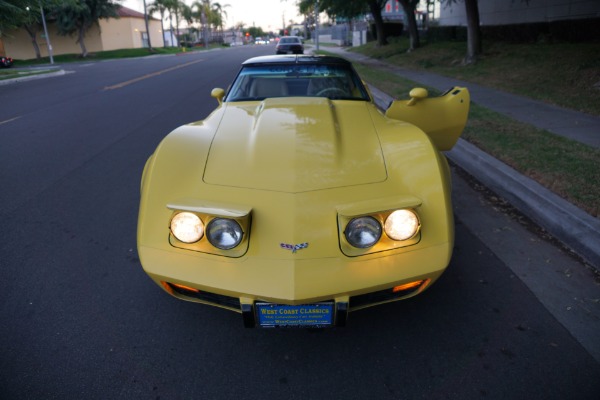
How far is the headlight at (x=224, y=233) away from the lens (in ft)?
6.98

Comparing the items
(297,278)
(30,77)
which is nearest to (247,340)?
(297,278)

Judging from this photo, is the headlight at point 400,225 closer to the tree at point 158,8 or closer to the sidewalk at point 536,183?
the sidewalk at point 536,183

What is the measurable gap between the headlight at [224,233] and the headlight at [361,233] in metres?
0.55

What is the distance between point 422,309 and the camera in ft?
8.73

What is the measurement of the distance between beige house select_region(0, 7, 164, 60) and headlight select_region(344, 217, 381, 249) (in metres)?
54.6

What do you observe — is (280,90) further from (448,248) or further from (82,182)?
(82,182)

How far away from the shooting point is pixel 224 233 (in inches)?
84.1

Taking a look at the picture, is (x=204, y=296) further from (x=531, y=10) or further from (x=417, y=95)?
(x=531, y=10)

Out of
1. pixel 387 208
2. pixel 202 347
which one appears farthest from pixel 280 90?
pixel 202 347

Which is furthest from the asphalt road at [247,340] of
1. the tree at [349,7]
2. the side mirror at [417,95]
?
the tree at [349,7]

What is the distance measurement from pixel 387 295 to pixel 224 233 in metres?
0.91

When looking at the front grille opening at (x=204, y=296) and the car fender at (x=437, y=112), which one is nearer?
the front grille opening at (x=204, y=296)

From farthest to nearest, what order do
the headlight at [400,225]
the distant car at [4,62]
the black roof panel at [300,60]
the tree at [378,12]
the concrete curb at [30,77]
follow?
the distant car at [4,62] < the tree at [378,12] < the concrete curb at [30,77] < the black roof panel at [300,60] < the headlight at [400,225]

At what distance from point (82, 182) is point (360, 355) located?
13.7ft
